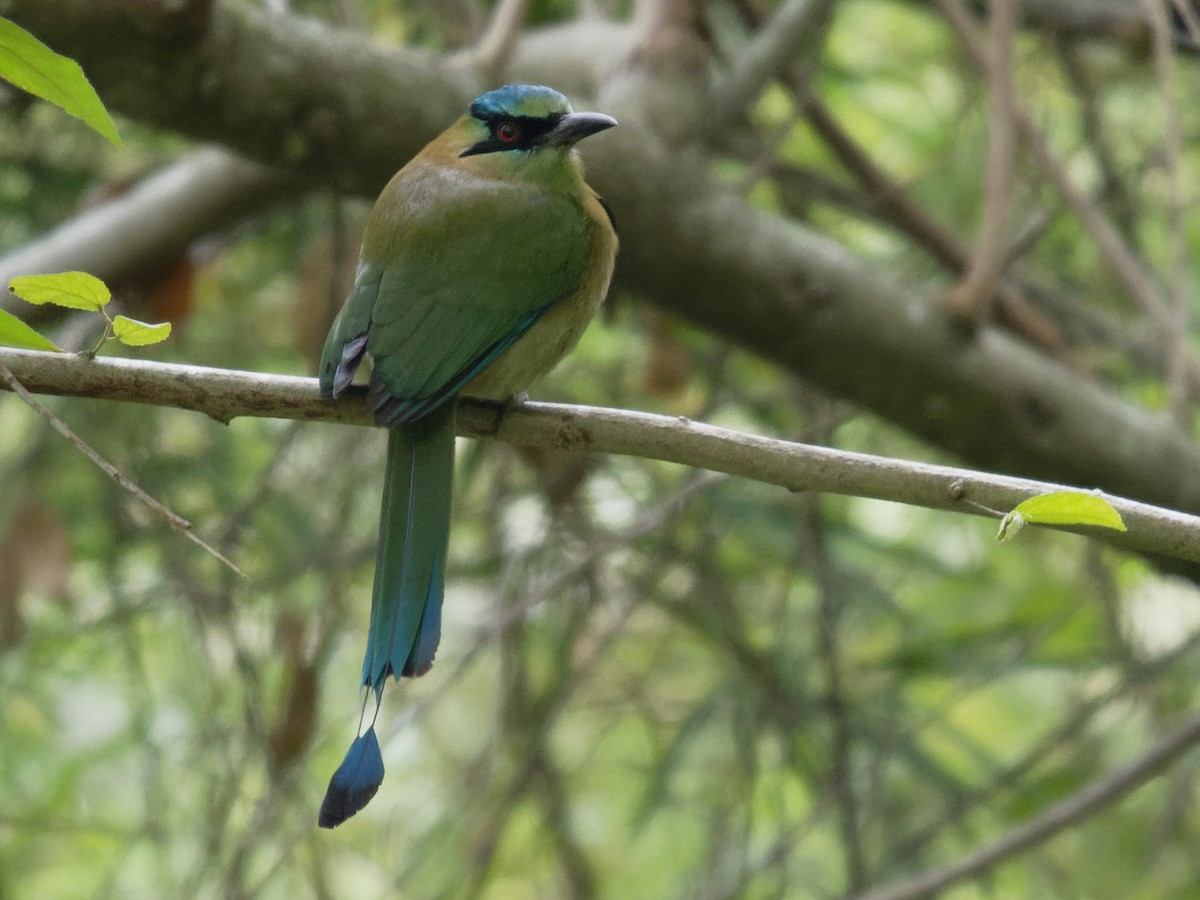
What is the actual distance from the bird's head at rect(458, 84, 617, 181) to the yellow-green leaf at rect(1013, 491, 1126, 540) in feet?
4.81

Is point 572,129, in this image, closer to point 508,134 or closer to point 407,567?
point 508,134

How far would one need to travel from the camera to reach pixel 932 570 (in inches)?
159

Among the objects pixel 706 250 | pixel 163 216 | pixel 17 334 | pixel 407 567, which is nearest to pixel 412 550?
pixel 407 567

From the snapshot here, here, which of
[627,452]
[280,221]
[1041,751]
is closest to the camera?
Result: [627,452]

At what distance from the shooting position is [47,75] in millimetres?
1520

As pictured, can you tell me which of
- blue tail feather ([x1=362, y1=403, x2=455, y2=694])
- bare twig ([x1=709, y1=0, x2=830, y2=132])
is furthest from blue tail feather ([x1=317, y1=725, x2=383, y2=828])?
bare twig ([x1=709, y1=0, x2=830, y2=132])

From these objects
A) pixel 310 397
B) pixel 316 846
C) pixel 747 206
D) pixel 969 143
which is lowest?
pixel 316 846

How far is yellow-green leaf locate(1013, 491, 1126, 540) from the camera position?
5.13ft

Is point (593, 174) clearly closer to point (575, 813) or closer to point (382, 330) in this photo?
point (382, 330)

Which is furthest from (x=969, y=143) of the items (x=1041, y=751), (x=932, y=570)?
(x=1041, y=751)

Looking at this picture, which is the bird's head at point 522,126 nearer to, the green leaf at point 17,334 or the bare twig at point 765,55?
the bare twig at point 765,55

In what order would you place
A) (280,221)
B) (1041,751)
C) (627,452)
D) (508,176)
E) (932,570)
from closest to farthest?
(627,452)
(508,176)
(1041,751)
(932,570)
(280,221)

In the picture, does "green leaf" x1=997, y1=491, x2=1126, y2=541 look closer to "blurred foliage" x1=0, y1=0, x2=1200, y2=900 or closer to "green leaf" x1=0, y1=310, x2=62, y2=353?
"green leaf" x1=0, y1=310, x2=62, y2=353

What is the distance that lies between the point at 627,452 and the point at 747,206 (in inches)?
58.8
